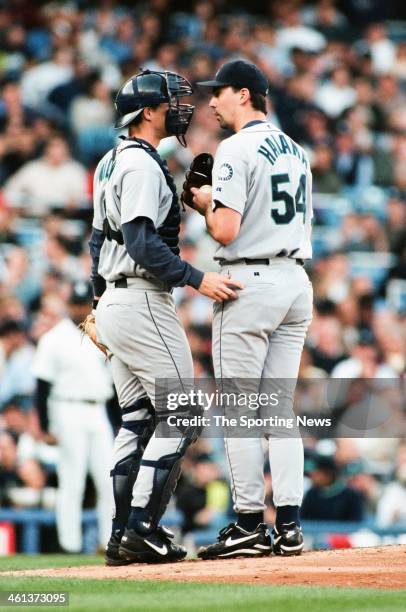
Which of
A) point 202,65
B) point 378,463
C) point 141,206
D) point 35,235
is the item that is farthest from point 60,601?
point 202,65

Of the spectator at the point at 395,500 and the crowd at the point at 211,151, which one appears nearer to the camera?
the spectator at the point at 395,500

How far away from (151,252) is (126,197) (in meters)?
0.26

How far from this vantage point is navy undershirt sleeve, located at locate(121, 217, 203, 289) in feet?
17.2

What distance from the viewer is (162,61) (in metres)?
13.7

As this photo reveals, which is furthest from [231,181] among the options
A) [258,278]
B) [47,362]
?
[47,362]

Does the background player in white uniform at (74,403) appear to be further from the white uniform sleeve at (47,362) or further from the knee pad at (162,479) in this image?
the knee pad at (162,479)

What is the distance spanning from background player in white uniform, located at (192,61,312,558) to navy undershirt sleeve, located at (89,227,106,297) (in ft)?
1.54

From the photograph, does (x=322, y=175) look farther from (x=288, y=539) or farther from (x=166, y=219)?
(x=288, y=539)

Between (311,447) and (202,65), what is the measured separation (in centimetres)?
530

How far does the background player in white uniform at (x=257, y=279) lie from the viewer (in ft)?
17.7

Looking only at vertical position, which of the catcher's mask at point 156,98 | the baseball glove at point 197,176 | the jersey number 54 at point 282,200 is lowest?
the jersey number 54 at point 282,200

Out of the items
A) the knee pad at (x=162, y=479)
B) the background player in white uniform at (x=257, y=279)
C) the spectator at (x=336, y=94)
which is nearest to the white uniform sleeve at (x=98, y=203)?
the background player in white uniform at (x=257, y=279)

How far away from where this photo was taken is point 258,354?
543cm

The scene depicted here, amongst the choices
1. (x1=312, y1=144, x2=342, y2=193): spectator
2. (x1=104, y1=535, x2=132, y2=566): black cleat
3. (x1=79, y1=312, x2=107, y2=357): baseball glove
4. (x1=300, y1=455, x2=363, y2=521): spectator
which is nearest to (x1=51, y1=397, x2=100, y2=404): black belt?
(x1=300, y1=455, x2=363, y2=521): spectator
